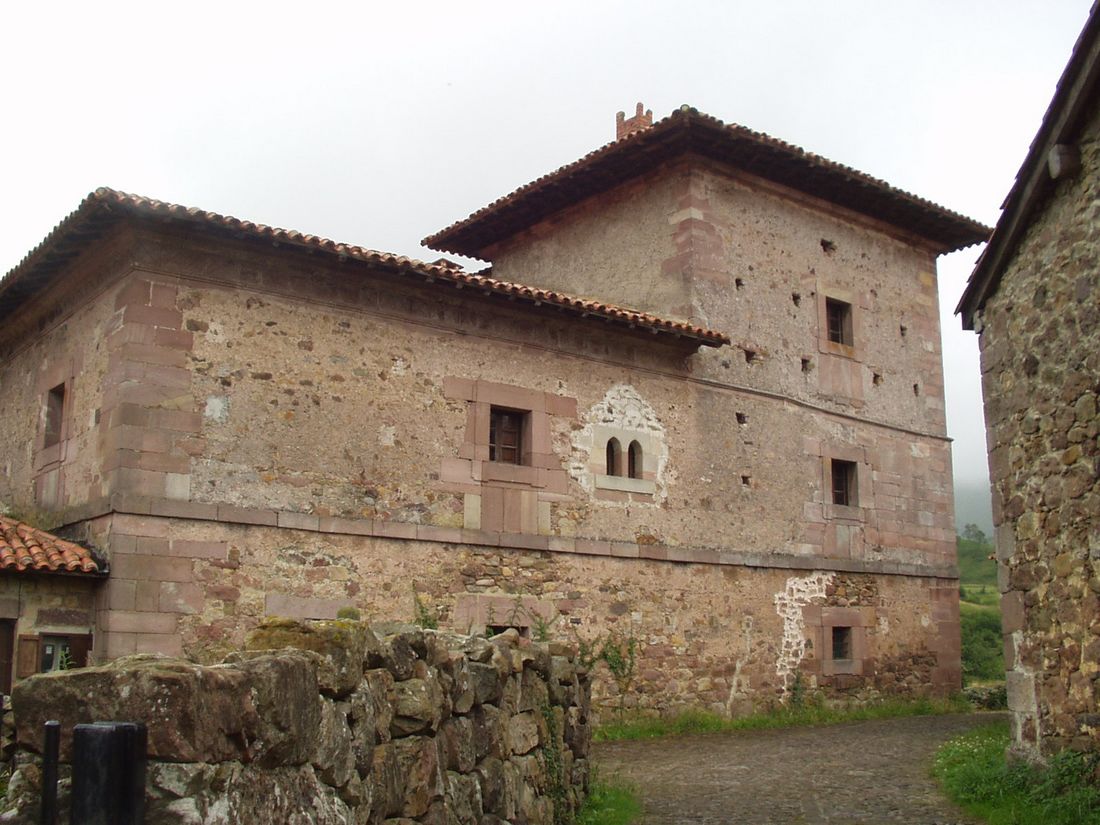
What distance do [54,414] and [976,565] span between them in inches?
1302

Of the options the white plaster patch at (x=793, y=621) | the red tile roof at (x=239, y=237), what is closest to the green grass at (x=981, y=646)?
the white plaster patch at (x=793, y=621)

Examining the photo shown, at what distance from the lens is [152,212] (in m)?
11.3

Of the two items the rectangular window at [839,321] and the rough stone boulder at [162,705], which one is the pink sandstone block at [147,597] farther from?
the rectangular window at [839,321]

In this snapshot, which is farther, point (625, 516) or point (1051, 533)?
point (625, 516)

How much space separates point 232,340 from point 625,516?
218 inches

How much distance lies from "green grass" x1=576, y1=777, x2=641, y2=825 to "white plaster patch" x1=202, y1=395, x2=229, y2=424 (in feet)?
17.7

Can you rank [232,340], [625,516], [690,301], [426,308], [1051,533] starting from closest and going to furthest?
1. [1051,533]
2. [232,340]
3. [426,308]
4. [625,516]
5. [690,301]

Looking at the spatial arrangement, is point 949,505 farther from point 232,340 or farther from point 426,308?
point 232,340

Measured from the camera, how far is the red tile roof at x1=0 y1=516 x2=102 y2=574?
10773 mm

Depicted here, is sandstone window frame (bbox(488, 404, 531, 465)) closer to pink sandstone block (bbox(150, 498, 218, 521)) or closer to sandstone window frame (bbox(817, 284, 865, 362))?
pink sandstone block (bbox(150, 498, 218, 521))

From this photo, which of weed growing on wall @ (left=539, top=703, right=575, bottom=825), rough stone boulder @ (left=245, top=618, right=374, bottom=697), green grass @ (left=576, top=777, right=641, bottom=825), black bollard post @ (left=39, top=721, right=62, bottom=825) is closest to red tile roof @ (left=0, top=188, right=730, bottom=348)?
green grass @ (left=576, top=777, right=641, bottom=825)

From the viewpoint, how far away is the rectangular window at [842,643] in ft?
55.9

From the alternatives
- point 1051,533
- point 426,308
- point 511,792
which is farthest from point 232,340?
point 1051,533

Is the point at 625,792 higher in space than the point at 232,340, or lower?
→ lower
